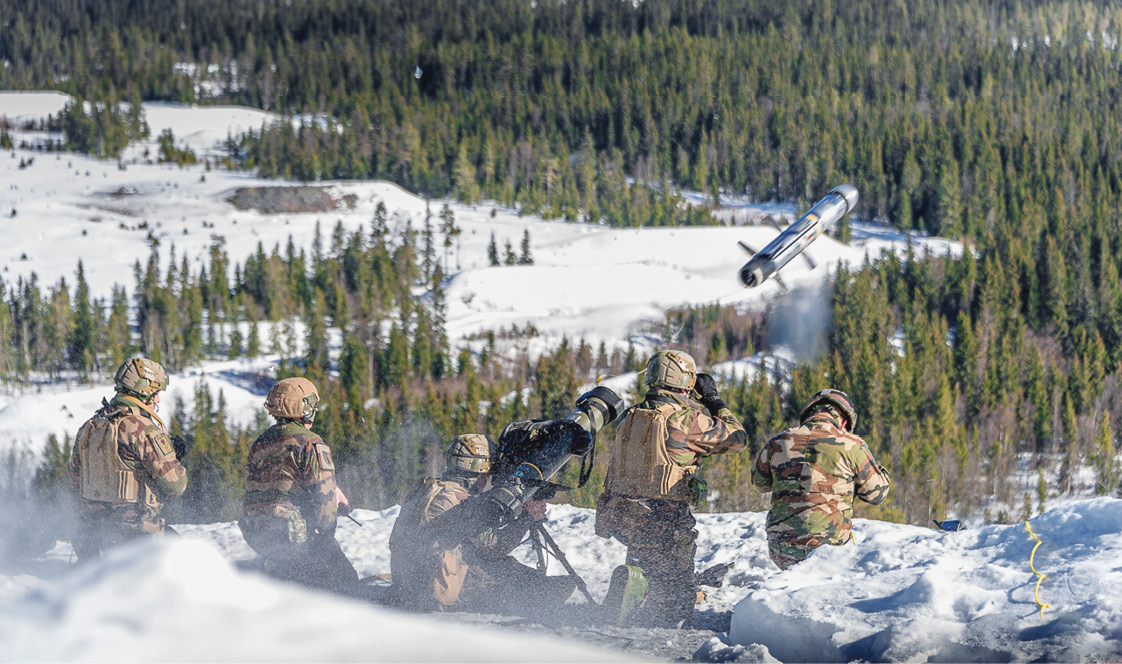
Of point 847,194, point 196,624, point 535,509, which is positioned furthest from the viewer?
point 847,194

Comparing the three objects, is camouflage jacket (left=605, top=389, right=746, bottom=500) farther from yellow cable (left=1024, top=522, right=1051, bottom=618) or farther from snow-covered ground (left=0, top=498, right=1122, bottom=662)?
yellow cable (left=1024, top=522, right=1051, bottom=618)

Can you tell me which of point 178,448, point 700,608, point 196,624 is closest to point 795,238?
point 700,608

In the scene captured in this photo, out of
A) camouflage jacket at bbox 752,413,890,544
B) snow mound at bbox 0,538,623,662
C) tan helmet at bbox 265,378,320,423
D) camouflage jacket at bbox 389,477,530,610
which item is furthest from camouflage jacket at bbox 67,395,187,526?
snow mound at bbox 0,538,623,662

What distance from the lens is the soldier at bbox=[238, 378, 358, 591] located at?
9.57 metres

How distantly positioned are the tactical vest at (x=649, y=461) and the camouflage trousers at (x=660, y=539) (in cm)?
10

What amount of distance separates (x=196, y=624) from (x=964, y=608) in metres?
5.12

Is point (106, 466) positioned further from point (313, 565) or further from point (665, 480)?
point (665, 480)

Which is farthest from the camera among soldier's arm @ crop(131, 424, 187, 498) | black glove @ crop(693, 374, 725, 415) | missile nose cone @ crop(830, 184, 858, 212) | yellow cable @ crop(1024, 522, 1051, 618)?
missile nose cone @ crop(830, 184, 858, 212)

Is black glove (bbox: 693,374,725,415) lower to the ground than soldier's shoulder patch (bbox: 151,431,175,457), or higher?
higher

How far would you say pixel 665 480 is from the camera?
29.7 ft

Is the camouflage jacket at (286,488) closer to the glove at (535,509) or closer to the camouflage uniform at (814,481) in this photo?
the glove at (535,509)

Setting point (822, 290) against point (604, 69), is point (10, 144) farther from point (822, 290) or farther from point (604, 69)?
point (822, 290)

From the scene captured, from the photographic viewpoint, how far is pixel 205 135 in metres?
148

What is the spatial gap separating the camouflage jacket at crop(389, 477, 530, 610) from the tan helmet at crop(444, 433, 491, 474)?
13cm
